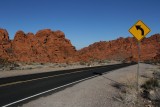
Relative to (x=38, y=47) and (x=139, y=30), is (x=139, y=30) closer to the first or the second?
(x=139, y=30)

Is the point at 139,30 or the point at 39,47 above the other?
the point at 39,47

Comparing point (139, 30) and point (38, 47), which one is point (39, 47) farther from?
point (139, 30)

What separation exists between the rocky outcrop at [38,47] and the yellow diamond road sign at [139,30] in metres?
66.1

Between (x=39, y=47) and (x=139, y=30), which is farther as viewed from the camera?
(x=39, y=47)

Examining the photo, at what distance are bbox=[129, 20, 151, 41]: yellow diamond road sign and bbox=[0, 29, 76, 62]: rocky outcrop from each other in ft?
217

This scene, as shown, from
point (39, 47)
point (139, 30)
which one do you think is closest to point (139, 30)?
point (139, 30)

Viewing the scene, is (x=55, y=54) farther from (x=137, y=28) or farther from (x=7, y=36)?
(x=137, y=28)

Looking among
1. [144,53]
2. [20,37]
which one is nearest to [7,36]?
[20,37]

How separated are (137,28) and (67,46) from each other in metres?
77.0

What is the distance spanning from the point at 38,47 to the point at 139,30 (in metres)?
73.7

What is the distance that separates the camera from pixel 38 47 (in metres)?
87.3

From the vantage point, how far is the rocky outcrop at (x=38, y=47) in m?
81.9

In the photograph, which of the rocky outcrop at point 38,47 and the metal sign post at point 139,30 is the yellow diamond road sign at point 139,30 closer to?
the metal sign post at point 139,30

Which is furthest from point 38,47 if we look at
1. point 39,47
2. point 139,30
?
point 139,30
